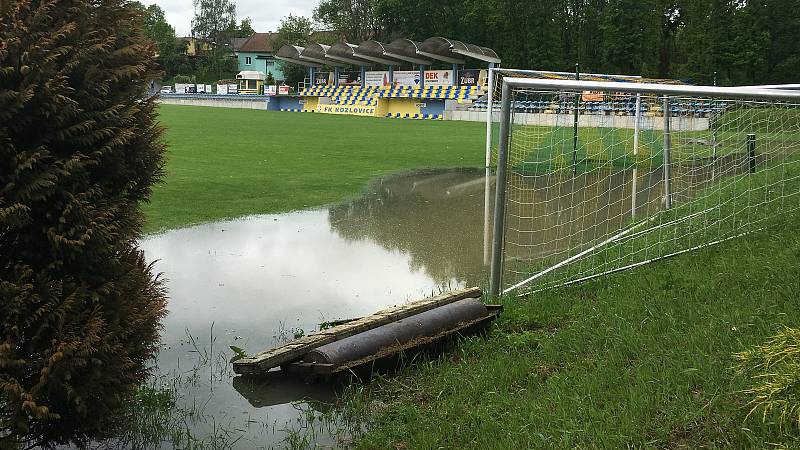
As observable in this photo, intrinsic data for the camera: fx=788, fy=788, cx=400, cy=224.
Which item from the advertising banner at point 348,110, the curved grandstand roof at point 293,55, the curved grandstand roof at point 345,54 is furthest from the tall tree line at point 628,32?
the advertising banner at point 348,110

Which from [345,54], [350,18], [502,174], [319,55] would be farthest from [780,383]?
[350,18]

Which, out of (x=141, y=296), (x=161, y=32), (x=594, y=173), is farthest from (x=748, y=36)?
(x=161, y=32)

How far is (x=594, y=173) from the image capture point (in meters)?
12.9

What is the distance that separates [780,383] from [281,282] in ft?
16.8

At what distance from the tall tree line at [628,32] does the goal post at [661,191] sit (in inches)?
1802

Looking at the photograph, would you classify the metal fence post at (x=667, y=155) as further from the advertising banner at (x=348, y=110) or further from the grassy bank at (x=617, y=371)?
the advertising banner at (x=348, y=110)

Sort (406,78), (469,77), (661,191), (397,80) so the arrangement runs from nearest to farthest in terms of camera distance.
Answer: (661,191)
(469,77)
(406,78)
(397,80)

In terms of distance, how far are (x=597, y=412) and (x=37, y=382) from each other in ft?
8.09

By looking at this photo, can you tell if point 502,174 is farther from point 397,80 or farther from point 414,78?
point 397,80

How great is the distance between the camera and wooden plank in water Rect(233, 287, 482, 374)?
4701mm

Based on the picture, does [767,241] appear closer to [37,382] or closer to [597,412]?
[597,412]

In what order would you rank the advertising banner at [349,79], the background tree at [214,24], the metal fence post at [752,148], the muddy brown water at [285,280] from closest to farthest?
the muddy brown water at [285,280] < the metal fence post at [752,148] < the advertising banner at [349,79] < the background tree at [214,24]

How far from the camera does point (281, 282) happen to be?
7.43 m

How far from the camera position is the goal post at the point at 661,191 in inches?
245
